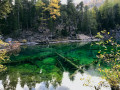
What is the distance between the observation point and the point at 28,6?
42469 millimetres

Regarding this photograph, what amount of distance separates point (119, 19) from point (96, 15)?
1071 centimetres

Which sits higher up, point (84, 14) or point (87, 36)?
point (84, 14)

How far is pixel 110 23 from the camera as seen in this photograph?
47.0 m

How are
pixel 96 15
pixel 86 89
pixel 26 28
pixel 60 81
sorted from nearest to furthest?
1. pixel 86 89
2. pixel 60 81
3. pixel 26 28
4. pixel 96 15

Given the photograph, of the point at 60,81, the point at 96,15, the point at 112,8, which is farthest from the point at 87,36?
the point at 60,81

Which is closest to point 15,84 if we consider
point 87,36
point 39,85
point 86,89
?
point 39,85

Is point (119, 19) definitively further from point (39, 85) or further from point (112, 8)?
point (39, 85)

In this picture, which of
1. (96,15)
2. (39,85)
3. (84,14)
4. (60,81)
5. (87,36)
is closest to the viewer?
(39,85)

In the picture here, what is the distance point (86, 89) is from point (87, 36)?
40705mm

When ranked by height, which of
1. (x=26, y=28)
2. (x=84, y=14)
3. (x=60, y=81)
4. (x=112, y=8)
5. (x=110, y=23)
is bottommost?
(x=60, y=81)

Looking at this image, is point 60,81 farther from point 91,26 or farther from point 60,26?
point 91,26

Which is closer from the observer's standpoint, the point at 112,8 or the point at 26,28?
the point at 26,28

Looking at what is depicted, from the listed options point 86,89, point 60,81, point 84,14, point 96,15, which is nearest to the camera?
point 86,89

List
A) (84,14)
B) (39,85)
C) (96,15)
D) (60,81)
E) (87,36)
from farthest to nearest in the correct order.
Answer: (96,15) < (84,14) < (87,36) < (60,81) < (39,85)
